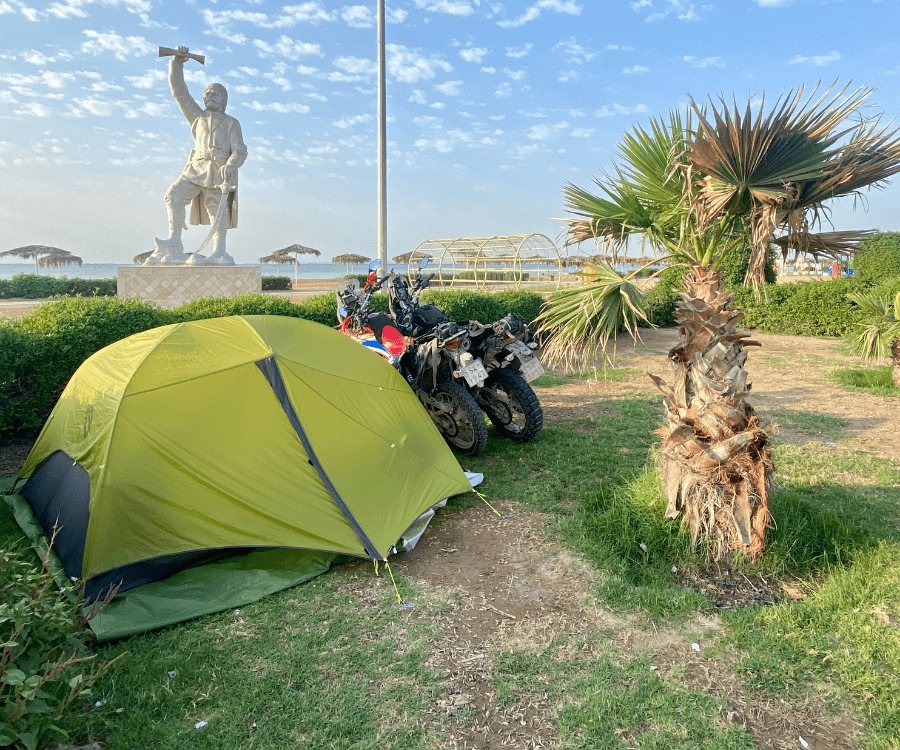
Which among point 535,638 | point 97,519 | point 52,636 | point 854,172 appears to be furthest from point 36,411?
point 854,172

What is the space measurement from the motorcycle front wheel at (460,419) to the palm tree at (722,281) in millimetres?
1687

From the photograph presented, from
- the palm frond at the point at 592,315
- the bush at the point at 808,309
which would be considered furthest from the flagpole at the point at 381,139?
the palm frond at the point at 592,315

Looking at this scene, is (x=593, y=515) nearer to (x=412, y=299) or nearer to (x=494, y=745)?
(x=494, y=745)

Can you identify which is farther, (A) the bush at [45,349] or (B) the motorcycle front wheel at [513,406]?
(B) the motorcycle front wheel at [513,406]

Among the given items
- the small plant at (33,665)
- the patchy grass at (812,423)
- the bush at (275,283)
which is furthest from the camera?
the bush at (275,283)

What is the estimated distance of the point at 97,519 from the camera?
3209 mm

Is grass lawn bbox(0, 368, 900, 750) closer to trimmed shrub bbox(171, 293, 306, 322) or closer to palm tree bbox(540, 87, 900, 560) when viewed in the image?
palm tree bbox(540, 87, 900, 560)

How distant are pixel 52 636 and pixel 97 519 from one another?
0.94m

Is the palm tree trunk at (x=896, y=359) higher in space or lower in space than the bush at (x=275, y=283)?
lower

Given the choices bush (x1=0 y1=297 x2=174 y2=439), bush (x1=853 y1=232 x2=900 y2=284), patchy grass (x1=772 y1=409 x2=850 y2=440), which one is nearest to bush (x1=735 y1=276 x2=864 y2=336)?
bush (x1=853 y1=232 x2=900 y2=284)

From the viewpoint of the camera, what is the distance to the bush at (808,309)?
45.1 feet

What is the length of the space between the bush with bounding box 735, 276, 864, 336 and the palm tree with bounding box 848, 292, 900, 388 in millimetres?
4875

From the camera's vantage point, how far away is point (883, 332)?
26.5 ft

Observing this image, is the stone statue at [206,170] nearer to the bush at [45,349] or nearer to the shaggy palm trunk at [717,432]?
the bush at [45,349]
